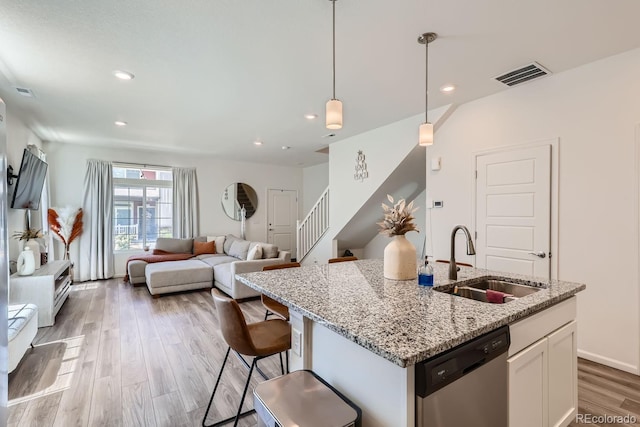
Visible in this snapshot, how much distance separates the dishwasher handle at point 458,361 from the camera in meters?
1.00

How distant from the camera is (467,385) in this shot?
3.74ft

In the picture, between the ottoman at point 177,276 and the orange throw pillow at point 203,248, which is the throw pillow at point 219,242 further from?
the ottoman at point 177,276

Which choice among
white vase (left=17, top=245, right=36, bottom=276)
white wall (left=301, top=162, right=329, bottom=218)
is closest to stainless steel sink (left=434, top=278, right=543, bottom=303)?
white vase (left=17, top=245, right=36, bottom=276)

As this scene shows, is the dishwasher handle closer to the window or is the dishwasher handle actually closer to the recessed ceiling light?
the recessed ceiling light

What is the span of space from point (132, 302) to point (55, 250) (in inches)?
98.3

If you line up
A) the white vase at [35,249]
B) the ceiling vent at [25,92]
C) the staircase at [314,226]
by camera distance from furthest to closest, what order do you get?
the staircase at [314,226] → the white vase at [35,249] → the ceiling vent at [25,92]

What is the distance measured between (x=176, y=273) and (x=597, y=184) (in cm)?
537

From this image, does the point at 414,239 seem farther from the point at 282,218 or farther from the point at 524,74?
the point at 282,218

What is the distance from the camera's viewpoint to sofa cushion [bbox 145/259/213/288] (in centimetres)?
481

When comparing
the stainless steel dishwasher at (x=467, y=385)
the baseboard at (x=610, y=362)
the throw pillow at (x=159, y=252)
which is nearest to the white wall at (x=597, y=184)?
the baseboard at (x=610, y=362)

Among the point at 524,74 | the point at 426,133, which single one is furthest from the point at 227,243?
the point at 524,74

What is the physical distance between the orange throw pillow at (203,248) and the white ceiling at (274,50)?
309 centimetres

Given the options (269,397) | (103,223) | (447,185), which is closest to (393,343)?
(269,397)

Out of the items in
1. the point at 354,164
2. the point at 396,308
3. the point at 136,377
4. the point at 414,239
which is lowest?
the point at 136,377
